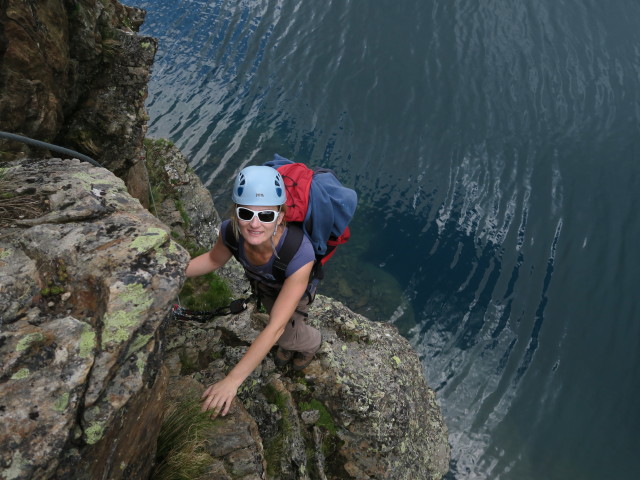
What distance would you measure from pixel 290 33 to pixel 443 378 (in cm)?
2544

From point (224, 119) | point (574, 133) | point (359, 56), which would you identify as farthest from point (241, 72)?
point (574, 133)

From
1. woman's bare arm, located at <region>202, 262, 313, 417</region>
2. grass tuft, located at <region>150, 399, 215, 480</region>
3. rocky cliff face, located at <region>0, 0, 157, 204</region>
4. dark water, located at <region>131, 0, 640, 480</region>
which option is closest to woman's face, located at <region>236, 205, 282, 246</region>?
woman's bare arm, located at <region>202, 262, 313, 417</region>

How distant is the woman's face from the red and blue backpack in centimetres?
25

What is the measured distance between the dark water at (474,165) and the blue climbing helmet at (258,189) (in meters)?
18.5

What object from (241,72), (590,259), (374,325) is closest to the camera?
(374,325)

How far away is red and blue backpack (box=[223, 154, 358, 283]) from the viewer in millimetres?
5221

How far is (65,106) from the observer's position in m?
7.56

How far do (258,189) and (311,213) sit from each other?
74cm

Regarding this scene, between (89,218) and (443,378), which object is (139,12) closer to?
(89,218)

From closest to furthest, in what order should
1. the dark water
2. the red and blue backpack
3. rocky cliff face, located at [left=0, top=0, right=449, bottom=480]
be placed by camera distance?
1. rocky cliff face, located at [left=0, top=0, right=449, bottom=480]
2. the red and blue backpack
3. the dark water

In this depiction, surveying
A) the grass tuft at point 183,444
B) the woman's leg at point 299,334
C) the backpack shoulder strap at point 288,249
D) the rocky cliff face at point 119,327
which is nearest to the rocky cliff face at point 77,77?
the rocky cliff face at point 119,327

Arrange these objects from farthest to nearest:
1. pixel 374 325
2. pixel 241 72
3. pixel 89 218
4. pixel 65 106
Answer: pixel 241 72 < pixel 374 325 < pixel 65 106 < pixel 89 218

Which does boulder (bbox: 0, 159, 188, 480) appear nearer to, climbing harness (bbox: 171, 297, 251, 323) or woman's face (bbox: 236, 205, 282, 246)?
woman's face (bbox: 236, 205, 282, 246)

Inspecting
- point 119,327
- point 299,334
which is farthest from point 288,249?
point 299,334
